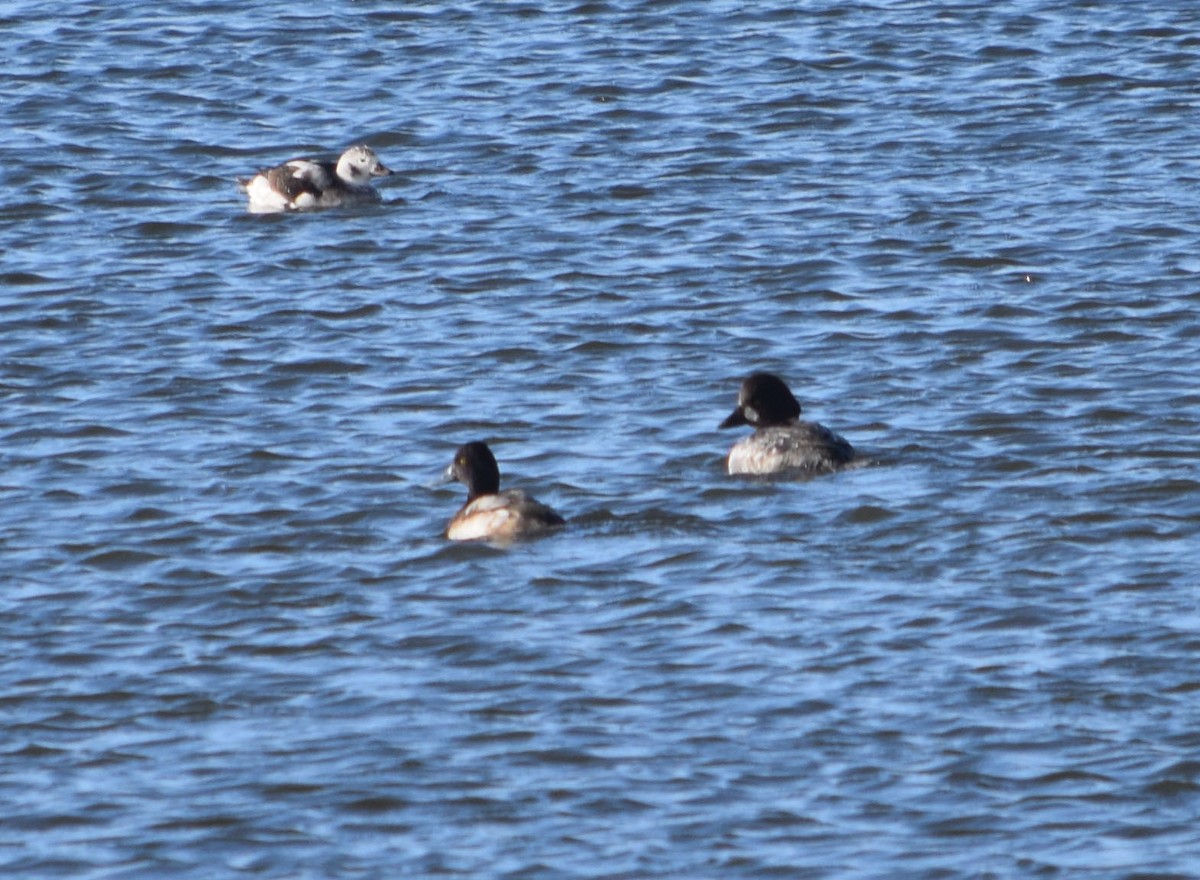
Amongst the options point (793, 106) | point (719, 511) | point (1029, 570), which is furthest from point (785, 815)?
point (793, 106)

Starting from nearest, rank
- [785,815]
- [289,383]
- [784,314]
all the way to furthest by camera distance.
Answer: [785,815]
[289,383]
[784,314]

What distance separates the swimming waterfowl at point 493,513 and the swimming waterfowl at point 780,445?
1192 millimetres

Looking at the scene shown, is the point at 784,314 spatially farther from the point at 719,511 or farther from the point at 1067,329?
the point at 719,511

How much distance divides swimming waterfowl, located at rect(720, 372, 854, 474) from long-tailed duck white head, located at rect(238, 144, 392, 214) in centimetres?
A: 631

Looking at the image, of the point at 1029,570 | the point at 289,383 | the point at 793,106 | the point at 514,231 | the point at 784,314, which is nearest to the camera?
the point at 1029,570

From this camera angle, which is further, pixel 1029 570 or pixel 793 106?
pixel 793 106

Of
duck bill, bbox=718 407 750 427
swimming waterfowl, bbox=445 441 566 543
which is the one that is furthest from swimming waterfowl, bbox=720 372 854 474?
swimming waterfowl, bbox=445 441 566 543

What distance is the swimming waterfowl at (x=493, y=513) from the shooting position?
12555 millimetres

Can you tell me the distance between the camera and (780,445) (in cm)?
1341

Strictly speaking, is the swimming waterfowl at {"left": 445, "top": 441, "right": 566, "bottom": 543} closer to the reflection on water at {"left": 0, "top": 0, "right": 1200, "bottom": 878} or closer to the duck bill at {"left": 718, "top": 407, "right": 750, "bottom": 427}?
the reflection on water at {"left": 0, "top": 0, "right": 1200, "bottom": 878}

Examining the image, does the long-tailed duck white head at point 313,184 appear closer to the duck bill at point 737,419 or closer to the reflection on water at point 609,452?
the reflection on water at point 609,452

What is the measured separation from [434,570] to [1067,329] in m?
5.25

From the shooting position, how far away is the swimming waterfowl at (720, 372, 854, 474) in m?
13.5

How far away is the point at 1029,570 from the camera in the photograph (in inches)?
467
